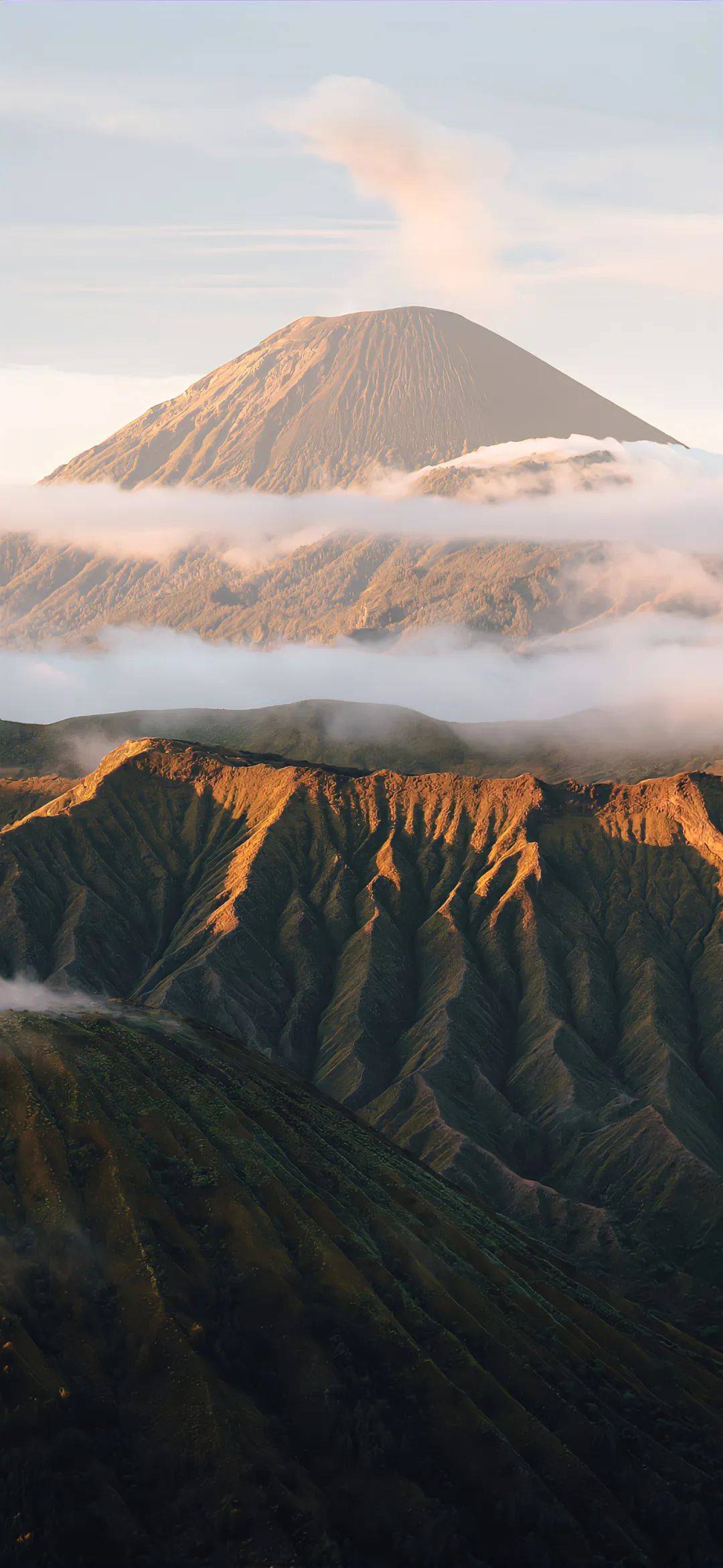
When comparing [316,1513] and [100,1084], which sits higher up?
[100,1084]

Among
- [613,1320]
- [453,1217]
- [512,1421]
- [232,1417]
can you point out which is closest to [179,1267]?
[232,1417]

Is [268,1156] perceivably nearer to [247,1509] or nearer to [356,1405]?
[356,1405]

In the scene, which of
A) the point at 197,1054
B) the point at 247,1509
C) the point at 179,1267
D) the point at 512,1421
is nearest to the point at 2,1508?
the point at 247,1509

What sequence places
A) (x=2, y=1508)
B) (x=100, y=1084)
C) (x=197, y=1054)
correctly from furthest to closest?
(x=197, y=1054) < (x=100, y=1084) < (x=2, y=1508)

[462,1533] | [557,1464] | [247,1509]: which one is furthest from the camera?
[557,1464]

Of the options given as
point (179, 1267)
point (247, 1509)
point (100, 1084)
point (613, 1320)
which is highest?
point (100, 1084)

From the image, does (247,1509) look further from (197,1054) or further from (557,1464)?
(197,1054)

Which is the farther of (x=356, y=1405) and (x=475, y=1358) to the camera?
(x=475, y=1358)
